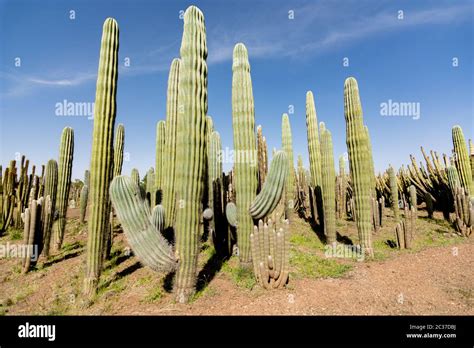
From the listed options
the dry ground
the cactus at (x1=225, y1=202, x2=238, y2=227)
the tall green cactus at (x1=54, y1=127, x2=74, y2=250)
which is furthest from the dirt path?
the tall green cactus at (x1=54, y1=127, x2=74, y2=250)

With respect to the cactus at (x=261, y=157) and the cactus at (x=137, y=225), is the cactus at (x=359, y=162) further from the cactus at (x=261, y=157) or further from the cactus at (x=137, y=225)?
the cactus at (x=137, y=225)

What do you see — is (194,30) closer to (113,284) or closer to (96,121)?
(96,121)

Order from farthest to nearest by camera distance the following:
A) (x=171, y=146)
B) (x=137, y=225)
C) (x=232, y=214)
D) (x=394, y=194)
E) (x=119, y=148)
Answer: (x=394, y=194)
(x=119, y=148)
(x=171, y=146)
(x=232, y=214)
(x=137, y=225)

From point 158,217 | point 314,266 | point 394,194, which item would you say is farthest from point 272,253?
point 394,194

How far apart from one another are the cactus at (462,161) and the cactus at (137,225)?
11.2m

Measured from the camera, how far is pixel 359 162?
718 centimetres

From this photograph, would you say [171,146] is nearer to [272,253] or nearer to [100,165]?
[100,165]

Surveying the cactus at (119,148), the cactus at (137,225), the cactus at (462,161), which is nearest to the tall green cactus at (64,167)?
the cactus at (119,148)

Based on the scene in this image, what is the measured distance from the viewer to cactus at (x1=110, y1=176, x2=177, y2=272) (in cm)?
407

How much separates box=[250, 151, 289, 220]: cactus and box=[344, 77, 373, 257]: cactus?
3075 mm

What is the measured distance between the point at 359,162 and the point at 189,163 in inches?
184

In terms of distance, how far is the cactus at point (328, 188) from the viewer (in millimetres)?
8148
